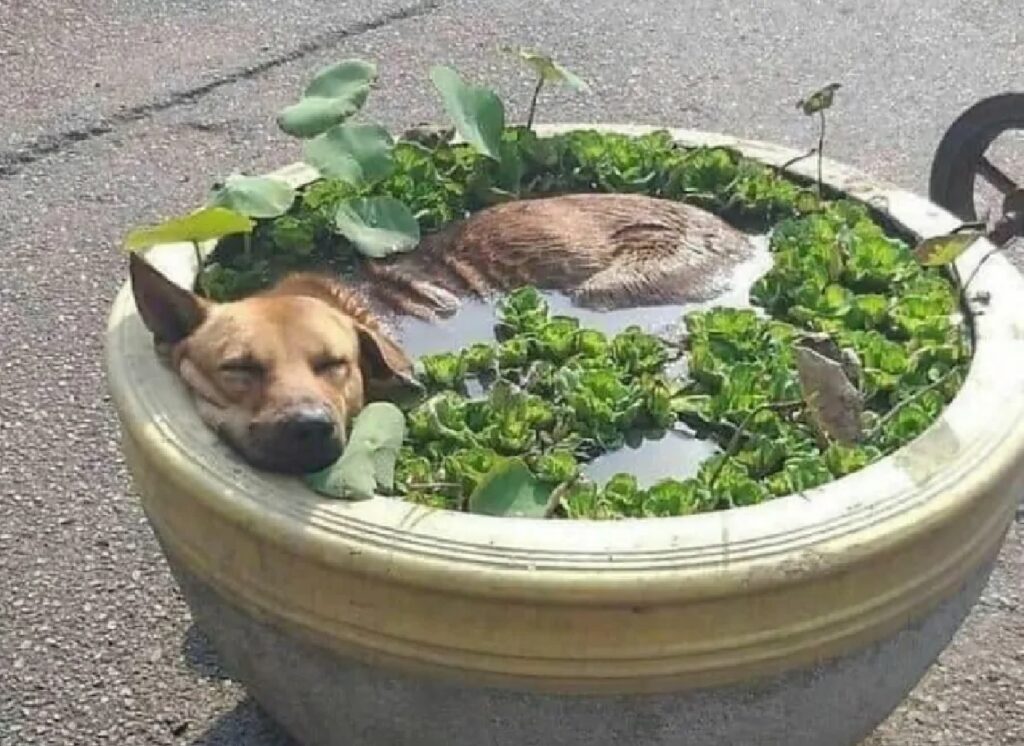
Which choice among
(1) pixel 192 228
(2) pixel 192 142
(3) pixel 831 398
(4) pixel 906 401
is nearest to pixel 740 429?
(3) pixel 831 398

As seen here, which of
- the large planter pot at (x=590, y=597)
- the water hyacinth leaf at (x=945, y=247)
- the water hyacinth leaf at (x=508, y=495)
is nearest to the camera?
the large planter pot at (x=590, y=597)

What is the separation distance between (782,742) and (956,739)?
0.90 metres

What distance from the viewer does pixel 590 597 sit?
196 centimetres

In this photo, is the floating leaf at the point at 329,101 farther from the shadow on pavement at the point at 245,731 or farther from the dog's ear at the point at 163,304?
the shadow on pavement at the point at 245,731

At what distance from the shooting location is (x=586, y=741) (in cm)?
209

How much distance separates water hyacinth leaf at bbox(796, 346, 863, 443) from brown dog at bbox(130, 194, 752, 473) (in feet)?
1.23

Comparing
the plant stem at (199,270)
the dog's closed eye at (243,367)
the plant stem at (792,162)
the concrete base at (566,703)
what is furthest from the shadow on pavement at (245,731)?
the plant stem at (792,162)

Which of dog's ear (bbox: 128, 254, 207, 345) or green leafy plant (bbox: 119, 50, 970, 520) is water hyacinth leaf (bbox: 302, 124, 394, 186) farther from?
dog's ear (bbox: 128, 254, 207, 345)

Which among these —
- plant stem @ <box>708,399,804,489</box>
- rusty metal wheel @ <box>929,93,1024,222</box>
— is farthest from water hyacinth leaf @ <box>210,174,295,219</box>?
rusty metal wheel @ <box>929,93,1024,222</box>

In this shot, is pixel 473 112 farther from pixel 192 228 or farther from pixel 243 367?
pixel 243 367

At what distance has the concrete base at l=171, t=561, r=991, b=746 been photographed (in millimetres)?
2066

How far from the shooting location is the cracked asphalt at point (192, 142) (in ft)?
10.0

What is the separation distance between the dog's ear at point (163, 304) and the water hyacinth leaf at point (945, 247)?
1.01 m

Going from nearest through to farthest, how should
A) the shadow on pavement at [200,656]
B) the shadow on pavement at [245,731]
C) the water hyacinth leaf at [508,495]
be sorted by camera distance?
the water hyacinth leaf at [508,495] → the shadow on pavement at [245,731] → the shadow on pavement at [200,656]
